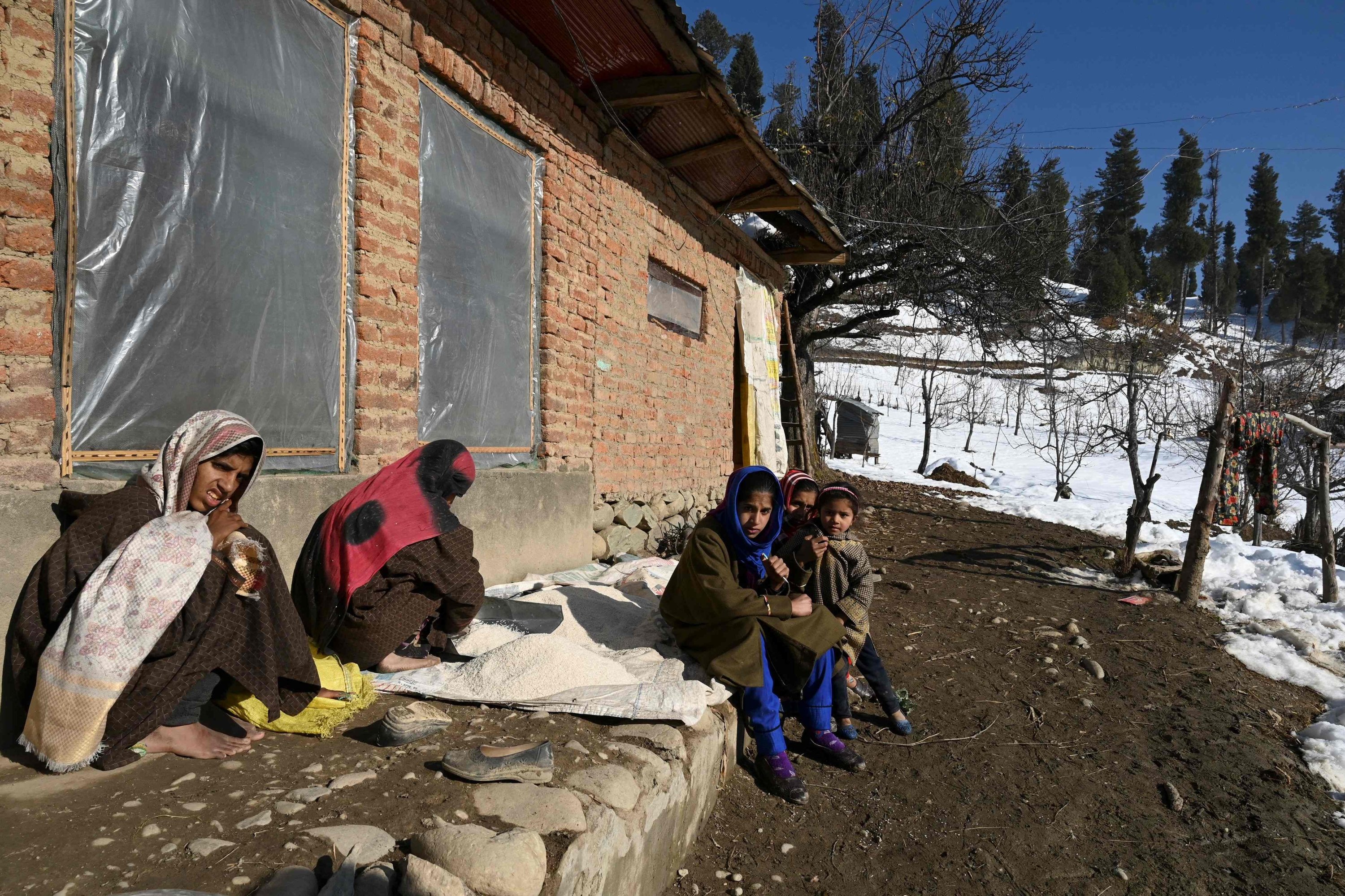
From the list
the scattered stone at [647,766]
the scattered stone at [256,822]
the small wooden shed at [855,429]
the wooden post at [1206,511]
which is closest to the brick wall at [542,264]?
the scattered stone at [256,822]

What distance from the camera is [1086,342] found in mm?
11516

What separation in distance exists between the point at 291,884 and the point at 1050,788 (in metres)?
2.86

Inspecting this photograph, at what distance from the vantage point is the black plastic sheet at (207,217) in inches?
88.0

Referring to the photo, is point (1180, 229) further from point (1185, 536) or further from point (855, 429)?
point (1185, 536)

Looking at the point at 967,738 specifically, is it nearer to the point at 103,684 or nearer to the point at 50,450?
the point at 103,684

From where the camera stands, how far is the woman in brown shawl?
1.82 m

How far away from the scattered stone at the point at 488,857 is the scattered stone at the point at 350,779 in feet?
1.17

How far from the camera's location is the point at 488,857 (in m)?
1.55

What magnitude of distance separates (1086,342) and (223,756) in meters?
12.5

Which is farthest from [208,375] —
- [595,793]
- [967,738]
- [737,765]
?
[967,738]

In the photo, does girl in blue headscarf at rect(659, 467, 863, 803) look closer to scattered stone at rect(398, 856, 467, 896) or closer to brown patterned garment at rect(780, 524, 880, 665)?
brown patterned garment at rect(780, 524, 880, 665)

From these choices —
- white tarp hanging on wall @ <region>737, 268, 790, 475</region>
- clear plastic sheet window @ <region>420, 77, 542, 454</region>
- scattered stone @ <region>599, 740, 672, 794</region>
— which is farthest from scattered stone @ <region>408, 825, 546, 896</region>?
white tarp hanging on wall @ <region>737, 268, 790, 475</region>

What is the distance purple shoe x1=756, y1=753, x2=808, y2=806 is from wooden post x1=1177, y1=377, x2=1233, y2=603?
5139 millimetres

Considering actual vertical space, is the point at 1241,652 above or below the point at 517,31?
below
